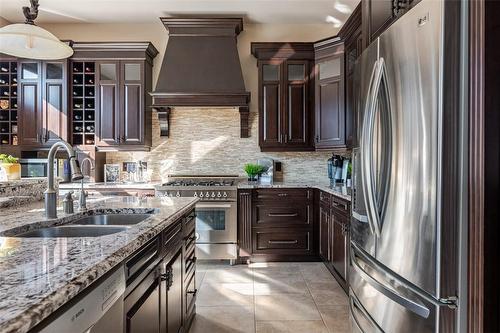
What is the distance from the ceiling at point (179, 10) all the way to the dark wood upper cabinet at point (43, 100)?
2.28 feet

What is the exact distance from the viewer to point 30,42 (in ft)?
6.34

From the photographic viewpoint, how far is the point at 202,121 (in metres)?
4.50

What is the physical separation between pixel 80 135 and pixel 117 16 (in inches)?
65.1

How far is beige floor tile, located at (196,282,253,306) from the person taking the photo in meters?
2.84

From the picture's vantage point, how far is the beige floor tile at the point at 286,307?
259 centimetres

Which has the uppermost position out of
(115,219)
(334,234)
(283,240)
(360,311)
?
(115,219)

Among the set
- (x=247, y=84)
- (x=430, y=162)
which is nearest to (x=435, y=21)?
(x=430, y=162)

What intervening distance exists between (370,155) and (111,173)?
3762 millimetres

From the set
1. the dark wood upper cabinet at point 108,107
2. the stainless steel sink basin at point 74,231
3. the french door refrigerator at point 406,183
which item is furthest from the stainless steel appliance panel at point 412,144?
the dark wood upper cabinet at point 108,107

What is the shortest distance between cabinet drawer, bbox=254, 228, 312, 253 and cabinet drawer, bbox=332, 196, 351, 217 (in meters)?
0.80

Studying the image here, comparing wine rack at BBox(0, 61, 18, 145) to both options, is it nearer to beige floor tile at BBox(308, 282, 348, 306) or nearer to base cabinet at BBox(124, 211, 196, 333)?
base cabinet at BBox(124, 211, 196, 333)

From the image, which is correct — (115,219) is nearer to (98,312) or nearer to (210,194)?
(98,312)

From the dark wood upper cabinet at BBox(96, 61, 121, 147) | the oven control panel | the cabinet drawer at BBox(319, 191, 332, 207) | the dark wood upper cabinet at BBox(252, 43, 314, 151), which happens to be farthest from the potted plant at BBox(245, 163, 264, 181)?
the dark wood upper cabinet at BBox(96, 61, 121, 147)

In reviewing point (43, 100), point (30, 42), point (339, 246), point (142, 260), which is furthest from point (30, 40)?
point (339, 246)
